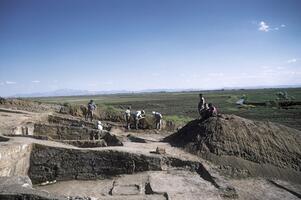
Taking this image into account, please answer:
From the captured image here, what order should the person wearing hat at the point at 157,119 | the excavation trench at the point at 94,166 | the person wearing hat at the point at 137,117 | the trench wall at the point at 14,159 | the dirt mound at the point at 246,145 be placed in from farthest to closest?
the person wearing hat at the point at 137,117 → the person wearing hat at the point at 157,119 → the dirt mound at the point at 246,145 → the excavation trench at the point at 94,166 → the trench wall at the point at 14,159

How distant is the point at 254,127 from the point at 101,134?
23.7ft

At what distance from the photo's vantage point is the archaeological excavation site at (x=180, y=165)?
29.5ft

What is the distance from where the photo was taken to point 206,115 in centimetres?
1448

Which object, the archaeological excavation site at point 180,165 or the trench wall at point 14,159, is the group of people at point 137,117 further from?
the trench wall at point 14,159

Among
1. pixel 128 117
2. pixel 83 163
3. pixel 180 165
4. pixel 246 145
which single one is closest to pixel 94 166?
pixel 83 163

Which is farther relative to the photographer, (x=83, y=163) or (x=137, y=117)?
(x=137, y=117)

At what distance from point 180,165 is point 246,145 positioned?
2893mm

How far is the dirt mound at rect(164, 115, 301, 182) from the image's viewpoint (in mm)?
11406

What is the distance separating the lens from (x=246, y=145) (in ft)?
39.8

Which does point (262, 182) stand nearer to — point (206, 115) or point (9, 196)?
point (206, 115)

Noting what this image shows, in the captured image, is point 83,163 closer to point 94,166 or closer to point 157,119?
point 94,166

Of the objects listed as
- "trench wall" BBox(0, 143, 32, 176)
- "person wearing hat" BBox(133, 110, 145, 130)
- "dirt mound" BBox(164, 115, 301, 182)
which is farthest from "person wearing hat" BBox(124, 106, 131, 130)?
"trench wall" BBox(0, 143, 32, 176)

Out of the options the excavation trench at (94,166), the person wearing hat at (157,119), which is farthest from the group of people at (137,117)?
the excavation trench at (94,166)

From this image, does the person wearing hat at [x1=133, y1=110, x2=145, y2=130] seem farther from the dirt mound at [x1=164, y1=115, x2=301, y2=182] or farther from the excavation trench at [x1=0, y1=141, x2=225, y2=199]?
the excavation trench at [x1=0, y1=141, x2=225, y2=199]
